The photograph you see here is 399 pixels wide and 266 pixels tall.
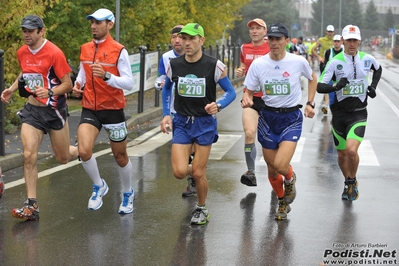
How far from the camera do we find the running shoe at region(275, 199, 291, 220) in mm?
8078

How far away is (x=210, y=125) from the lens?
784 centimetres

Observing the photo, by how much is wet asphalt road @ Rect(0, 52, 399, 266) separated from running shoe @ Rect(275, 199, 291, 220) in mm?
108

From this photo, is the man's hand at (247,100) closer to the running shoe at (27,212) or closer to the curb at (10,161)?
the running shoe at (27,212)

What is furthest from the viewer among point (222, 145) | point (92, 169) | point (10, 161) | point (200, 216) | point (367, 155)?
point (222, 145)

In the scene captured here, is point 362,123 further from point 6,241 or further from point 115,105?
point 6,241

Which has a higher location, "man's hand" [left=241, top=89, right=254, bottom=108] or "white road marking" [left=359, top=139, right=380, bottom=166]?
"man's hand" [left=241, top=89, right=254, bottom=108]

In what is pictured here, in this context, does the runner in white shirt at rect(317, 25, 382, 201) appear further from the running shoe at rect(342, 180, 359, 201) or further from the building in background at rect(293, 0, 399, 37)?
the building in background at rect(293, 0, 399, 37)

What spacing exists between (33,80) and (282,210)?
2.80 m

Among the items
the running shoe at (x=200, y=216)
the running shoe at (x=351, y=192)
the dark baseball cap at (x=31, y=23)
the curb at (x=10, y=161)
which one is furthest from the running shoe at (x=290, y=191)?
the curb at (x=10, y=161)

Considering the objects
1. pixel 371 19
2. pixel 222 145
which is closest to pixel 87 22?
pixel 222 145

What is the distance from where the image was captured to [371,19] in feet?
448

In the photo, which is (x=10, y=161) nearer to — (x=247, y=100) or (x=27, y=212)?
(x=27, y=212)

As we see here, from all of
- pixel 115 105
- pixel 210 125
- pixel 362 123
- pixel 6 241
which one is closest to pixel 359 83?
pixel 362 123

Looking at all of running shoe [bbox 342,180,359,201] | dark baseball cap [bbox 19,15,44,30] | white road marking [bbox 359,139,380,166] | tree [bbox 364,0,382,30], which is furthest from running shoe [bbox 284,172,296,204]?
tree [bbox 364,0,382,30]
